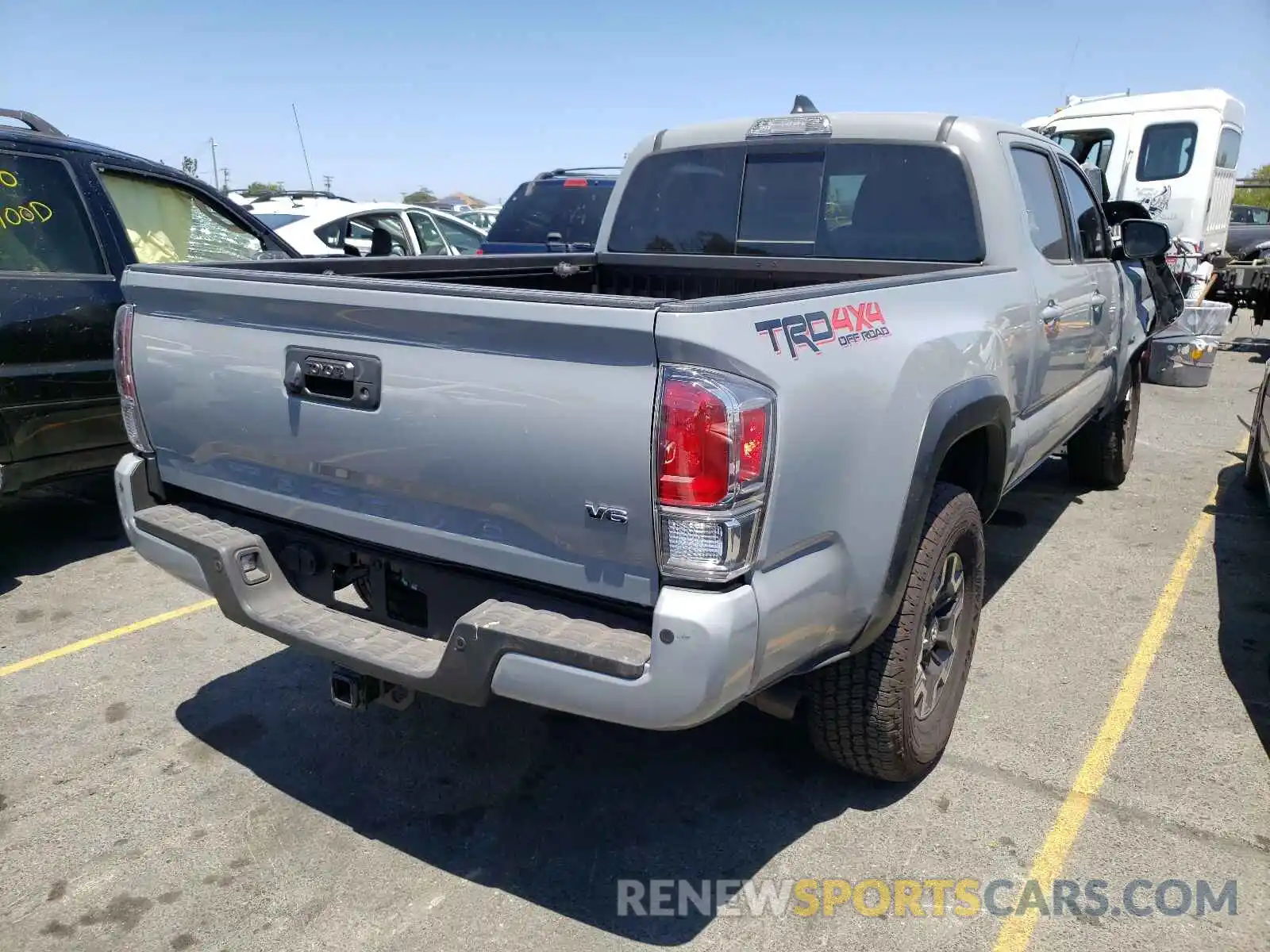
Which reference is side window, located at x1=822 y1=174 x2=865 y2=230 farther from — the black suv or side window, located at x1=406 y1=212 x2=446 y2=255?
side window, located at x1=406 y1=212 x2=446 y2=255

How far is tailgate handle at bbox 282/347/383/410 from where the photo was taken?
2455mm

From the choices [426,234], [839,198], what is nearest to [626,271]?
[839,198]

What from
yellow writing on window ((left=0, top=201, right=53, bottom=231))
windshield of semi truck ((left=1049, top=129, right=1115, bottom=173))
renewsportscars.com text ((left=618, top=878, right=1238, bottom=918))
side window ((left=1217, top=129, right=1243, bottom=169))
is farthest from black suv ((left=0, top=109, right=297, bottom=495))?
side window ((left=1217, top=129, right=1243, bottom=169))

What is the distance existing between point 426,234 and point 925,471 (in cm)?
843

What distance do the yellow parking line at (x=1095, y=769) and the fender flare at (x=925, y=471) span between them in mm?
808

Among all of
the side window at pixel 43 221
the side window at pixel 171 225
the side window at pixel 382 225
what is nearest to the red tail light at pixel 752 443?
the side window at pixel 171 225

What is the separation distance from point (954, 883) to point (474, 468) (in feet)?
5.64

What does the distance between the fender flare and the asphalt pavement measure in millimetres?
738

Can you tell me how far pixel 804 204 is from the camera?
4.12m

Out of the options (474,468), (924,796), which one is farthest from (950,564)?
(474,468)

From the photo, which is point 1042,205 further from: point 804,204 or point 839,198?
point 804,204

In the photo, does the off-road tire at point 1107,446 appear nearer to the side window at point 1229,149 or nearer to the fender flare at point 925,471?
the fender flare at point 925,471

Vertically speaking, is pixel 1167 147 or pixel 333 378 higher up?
pixel 1167 147

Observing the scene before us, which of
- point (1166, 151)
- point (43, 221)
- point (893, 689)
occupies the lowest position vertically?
point (893, 689)
